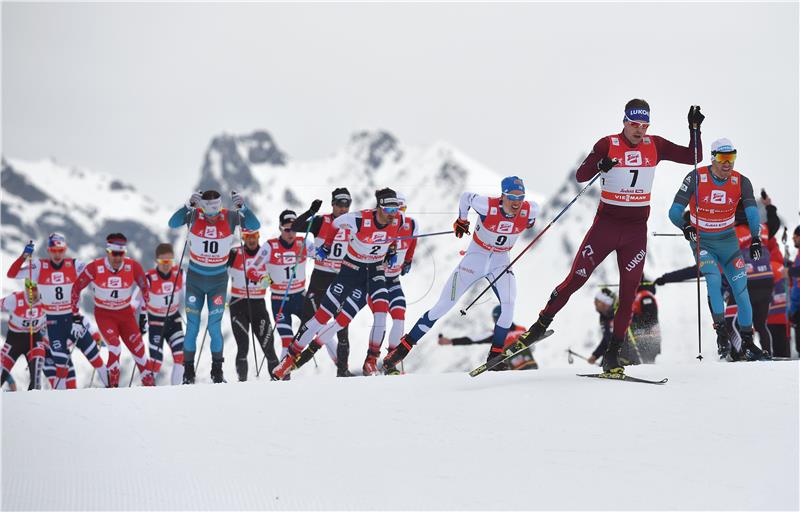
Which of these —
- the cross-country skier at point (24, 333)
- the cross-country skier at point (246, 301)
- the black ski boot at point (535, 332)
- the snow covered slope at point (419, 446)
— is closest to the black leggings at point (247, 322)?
the cross-country skier at point (246, 301)

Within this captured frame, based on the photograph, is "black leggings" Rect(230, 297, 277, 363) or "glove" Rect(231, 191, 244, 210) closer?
"glove" Rect(231, 191, 244, 210)

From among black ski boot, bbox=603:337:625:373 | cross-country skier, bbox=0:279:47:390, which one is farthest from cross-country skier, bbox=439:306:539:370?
cross-country skier, bbox=0:279:47:390

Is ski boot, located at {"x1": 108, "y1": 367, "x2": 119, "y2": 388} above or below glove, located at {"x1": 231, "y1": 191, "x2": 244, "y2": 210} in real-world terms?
below

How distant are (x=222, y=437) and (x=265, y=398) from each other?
1.08m

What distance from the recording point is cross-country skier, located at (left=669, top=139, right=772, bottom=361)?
9664 millimetres

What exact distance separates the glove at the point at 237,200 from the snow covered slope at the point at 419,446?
3345 millimetres

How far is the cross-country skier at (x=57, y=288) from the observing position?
13.6m

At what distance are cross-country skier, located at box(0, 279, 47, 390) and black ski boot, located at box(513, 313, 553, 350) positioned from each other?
911cm

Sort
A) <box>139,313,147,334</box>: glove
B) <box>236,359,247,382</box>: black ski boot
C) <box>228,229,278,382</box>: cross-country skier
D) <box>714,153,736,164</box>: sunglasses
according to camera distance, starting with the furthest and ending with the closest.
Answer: <box>139,313,147,334</box>: glove
<box>228,229,278,382</box>: cross-country skier
<box>236,359,247,382</box>: black ski boot
<box>714,153,736,164</box>: sunglasses

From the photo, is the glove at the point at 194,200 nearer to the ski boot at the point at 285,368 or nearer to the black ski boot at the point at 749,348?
the ski boot at the point at 285,368

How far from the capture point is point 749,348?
10.1m

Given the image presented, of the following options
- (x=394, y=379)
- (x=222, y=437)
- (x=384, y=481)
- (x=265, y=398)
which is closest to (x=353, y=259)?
(x=394, y=379)

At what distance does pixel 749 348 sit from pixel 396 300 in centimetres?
419

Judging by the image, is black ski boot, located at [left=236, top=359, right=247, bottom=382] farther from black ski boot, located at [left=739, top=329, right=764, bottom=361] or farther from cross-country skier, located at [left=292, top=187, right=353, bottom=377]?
black ski boot, located at [left=739, top=329, right=764, bottom=361]
